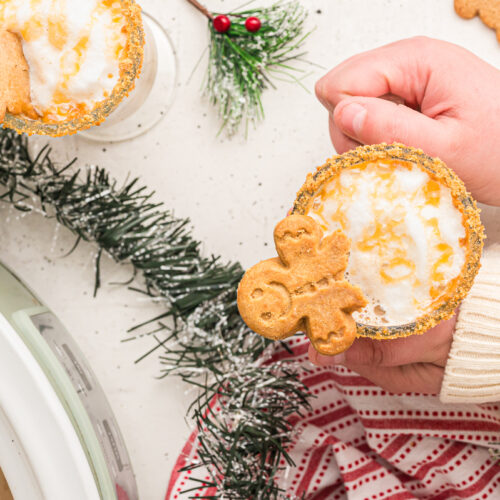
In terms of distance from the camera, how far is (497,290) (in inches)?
32.3

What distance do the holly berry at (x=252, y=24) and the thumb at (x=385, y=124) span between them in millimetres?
282

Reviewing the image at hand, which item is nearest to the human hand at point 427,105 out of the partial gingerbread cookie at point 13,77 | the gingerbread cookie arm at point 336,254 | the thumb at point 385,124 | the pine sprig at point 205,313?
the thumb at point 385,124

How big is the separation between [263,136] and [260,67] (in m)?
0.12

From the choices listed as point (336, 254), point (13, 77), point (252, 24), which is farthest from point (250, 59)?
point (336, 254)

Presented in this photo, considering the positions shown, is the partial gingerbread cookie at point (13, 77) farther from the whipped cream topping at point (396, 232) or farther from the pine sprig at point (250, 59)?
the whipped cream topping at point (396, 232)

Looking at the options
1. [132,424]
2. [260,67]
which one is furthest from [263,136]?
[132,424]

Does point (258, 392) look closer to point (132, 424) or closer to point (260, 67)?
point (132, 424)

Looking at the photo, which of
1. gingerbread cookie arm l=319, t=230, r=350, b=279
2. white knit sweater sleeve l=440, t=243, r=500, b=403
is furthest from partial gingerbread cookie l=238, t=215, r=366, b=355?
white knit sweater sleeve l=440, t=243, r=500, b=403

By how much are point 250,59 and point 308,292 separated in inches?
21.5

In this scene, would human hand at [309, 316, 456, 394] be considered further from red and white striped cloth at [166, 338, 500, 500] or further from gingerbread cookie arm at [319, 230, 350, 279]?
gingerbread cookie arm at [319, 230, 350, 279]

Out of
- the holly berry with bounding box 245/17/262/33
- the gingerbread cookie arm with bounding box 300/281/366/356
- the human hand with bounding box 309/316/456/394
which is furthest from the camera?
the holly berry with bounding box 245/17/262/33

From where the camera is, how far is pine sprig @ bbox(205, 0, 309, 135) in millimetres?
969

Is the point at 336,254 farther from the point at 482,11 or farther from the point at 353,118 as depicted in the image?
the point at 482,11

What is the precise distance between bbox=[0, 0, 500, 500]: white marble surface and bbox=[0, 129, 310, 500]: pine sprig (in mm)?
69
